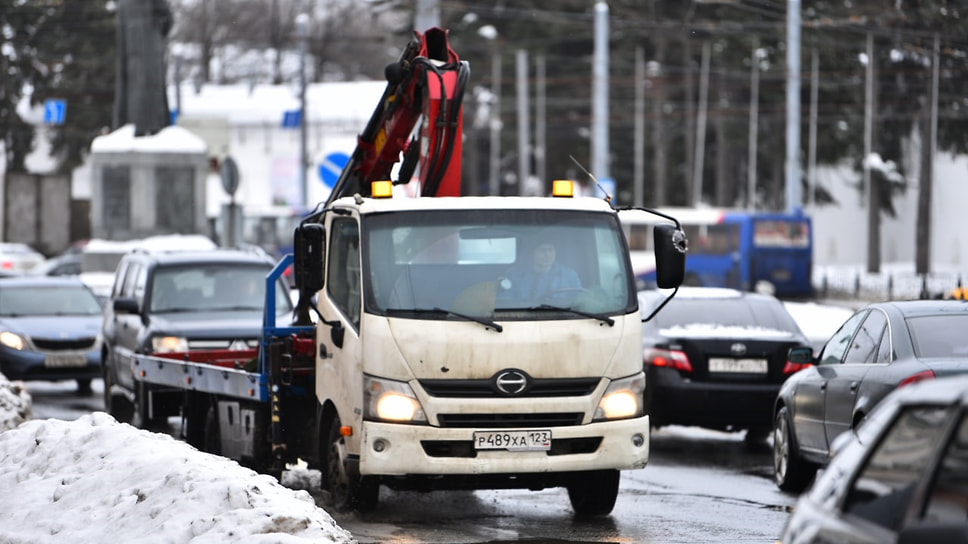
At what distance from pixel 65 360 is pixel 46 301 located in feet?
6.08

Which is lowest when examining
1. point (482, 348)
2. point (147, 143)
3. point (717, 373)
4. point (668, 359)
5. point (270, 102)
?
point (717, 373)

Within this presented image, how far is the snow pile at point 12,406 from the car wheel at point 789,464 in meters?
5.82

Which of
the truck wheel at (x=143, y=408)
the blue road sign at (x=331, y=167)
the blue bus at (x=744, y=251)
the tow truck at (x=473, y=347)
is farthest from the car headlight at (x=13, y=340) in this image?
the blue bus at (x=744, y=251)

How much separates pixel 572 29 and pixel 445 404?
59.9 m

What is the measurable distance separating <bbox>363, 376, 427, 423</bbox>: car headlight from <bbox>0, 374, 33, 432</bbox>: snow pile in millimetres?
4292

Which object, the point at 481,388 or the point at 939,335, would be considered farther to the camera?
the point at 939,335

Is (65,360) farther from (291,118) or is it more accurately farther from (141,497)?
(291,118)

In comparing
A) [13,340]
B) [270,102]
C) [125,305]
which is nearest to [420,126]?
[125,305]

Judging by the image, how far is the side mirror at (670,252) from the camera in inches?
400

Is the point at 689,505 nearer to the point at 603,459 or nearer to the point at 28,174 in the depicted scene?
the point at 603,459

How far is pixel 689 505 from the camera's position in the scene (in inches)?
449

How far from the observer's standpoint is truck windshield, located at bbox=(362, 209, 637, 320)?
10078 mm

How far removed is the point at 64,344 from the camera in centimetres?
2100

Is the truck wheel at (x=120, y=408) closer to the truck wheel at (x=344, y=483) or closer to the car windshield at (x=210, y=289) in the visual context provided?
the car windshield at (x=210, y=289)
